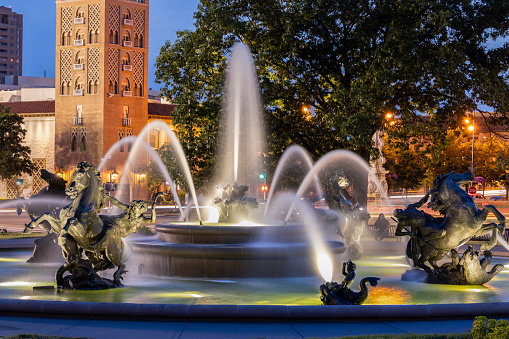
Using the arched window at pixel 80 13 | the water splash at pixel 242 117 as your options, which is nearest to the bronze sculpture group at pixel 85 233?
the water splash at pixel 242 117

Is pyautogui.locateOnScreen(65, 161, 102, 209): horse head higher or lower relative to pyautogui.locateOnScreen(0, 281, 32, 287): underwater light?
higher

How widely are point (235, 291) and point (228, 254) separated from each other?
5.16 ft

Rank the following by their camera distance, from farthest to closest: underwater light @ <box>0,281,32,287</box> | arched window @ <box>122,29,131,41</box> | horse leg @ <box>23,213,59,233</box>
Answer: arched window @ <box>122,29,131,41</box> < underwater light @ <box>0,281,32,287</box> < horse leg @ <box>23,213,59,233</box>

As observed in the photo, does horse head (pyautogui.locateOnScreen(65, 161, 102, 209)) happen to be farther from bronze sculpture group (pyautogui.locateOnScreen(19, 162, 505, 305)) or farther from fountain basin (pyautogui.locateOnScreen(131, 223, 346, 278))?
fountain basin (pyautogui.locateOnScreen(131, 223, 346, 278))

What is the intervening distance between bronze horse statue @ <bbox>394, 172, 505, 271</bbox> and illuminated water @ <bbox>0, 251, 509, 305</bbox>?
672 millimetres

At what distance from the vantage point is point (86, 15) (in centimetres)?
7881

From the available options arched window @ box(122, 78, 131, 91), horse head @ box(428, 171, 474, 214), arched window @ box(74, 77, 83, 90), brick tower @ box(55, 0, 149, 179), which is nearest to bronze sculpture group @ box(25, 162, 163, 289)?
horse head @ box(428, 171, 474, 214)

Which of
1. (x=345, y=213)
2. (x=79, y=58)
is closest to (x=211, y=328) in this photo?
(x=345, y=213)

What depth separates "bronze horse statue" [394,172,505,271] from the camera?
37.7ft

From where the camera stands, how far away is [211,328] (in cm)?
794

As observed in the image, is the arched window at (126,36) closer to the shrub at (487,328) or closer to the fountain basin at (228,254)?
the fountain basin at (228,254)

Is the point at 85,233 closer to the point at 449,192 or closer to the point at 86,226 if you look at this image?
the point at 86,226

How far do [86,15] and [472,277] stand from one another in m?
74.6

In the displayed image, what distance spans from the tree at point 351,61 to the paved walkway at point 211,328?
46.2 feet
